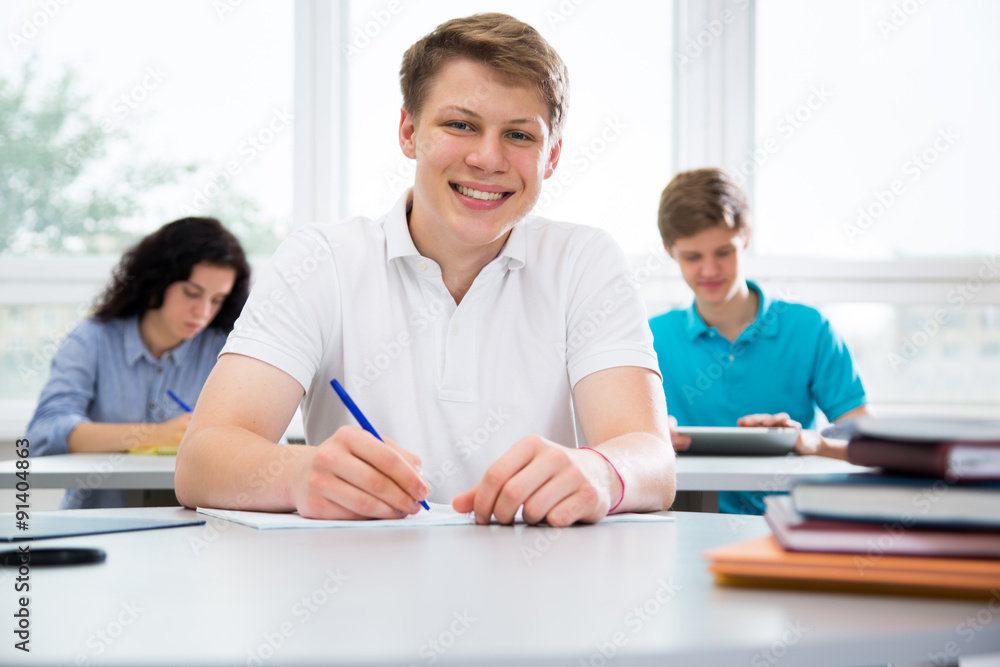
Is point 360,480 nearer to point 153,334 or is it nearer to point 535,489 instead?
point 535,489

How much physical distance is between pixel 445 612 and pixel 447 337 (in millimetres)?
856

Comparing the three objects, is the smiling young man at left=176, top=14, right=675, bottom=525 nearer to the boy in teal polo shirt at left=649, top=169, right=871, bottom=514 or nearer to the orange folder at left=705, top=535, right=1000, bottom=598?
the orange folder at left=705, top=535, right=1000, bottom=598

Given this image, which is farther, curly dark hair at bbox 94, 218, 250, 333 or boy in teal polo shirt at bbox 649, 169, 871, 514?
curly dark hair at bbox 94, 218, 250, 333

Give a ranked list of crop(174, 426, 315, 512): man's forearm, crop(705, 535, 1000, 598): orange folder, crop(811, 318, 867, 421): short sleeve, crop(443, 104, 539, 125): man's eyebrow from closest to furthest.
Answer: crop(705, 535, 1000, 598): orange folder → crop(174, 426, 315, 512): man's forearm → crop(443, 104, 539, 125): man's eyebrow → crop(811, 318, 867, 421): short sleeve

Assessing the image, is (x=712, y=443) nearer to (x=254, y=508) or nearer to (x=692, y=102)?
(x=254, y=508)

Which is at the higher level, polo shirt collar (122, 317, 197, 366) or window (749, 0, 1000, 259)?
window (749, 0, 1000, 259)

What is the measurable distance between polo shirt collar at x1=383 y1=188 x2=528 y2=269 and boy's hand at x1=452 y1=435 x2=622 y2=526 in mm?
598

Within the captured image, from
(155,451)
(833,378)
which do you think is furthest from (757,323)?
(155,451)

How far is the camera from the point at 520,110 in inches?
51.6

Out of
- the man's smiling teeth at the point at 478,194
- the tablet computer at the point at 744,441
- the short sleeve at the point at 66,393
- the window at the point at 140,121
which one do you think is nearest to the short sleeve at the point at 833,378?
the tablet computer at the point at 744,441

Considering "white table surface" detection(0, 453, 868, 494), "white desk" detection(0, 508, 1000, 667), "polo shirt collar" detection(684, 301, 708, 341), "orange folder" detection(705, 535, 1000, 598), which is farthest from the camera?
"polo shirt collar" detection(684, 301, 708, 341)

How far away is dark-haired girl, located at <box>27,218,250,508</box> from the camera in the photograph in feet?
8.32

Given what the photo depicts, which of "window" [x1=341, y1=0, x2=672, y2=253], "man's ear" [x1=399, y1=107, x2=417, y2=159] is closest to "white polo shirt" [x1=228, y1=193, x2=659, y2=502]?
"man's ear" [x1=399, y1=107, x2=417, y2=159]

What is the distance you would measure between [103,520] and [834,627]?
734 mm
